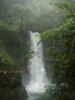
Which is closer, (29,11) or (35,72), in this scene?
(35,72)

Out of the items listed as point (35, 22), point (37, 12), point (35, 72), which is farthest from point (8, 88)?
point (37, 12)

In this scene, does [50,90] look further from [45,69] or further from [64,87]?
[45,69]

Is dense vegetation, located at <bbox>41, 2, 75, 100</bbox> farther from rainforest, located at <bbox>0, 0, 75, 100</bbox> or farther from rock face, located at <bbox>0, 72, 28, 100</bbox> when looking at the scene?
rock face, located at <bbox>0, 72, 28, 100</bbox>

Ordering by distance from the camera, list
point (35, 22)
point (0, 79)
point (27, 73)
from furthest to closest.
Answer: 1. point (35, 22)
2. point (27, 73)
3. point (0, 79)

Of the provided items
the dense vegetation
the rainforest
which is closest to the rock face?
the rainforest

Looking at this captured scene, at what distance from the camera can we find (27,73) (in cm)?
1956

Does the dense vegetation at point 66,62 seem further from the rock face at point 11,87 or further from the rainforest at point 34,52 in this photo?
the rock face at point 11,87

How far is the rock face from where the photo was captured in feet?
37.1

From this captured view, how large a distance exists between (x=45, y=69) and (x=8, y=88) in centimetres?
900

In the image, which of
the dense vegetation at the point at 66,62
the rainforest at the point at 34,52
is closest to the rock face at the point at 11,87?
the rainforest at the point at 34,52

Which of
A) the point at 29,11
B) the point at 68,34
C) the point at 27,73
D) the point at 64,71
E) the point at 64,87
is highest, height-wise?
the point at 29,11

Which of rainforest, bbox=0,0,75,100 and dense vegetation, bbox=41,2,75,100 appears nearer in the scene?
dense vegetation, bbox=41,2,75,100

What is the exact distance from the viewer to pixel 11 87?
11.9 m

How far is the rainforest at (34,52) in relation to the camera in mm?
5172
